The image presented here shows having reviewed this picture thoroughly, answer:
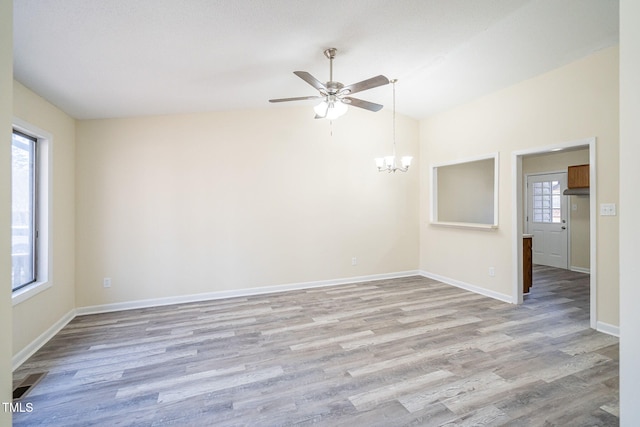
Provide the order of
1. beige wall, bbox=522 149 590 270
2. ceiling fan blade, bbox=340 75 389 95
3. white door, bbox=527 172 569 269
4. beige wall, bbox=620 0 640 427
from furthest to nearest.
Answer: white door, bbox=527 172 569 269, beige wall, bbox=522 149 590 270, ceiling fan blade, bbox=340 75 389 95, beige wall, bbox=620 0 640 427

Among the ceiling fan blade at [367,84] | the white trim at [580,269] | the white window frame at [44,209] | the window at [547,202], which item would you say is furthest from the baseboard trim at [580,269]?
the white window frame at [44,209]

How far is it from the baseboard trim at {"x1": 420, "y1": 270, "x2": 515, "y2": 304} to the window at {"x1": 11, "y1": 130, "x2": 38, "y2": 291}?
559 centimetres

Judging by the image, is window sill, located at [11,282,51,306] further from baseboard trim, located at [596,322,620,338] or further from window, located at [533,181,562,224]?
window, located at [533,181,562,224]

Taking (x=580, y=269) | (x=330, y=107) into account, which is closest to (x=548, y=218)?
(x=580, y=269)

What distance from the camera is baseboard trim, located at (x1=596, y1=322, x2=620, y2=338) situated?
9.62 ft

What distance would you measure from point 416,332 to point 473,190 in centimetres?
409

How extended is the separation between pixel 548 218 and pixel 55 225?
341 inches

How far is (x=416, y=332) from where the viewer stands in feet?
10.1

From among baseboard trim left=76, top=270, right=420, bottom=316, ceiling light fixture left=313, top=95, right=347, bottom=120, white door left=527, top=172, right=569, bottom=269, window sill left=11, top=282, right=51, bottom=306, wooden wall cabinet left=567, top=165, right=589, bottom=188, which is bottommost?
baseboard trim left=76, top=270, right=420, bottom=316

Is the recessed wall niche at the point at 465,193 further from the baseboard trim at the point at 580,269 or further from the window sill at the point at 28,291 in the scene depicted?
the window sill at the point at 28,291

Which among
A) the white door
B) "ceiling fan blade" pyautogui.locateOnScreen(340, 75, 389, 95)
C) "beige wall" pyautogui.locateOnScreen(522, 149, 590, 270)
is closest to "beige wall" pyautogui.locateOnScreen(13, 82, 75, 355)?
"ceiling fan blade" pyautogui.locateOnScreen(340, 75, 389, 95)

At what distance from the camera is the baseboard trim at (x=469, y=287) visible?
4.06m

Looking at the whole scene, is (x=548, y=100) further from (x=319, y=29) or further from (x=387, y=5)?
(x=319, y=29)

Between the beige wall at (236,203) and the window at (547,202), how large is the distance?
3.29 meters
